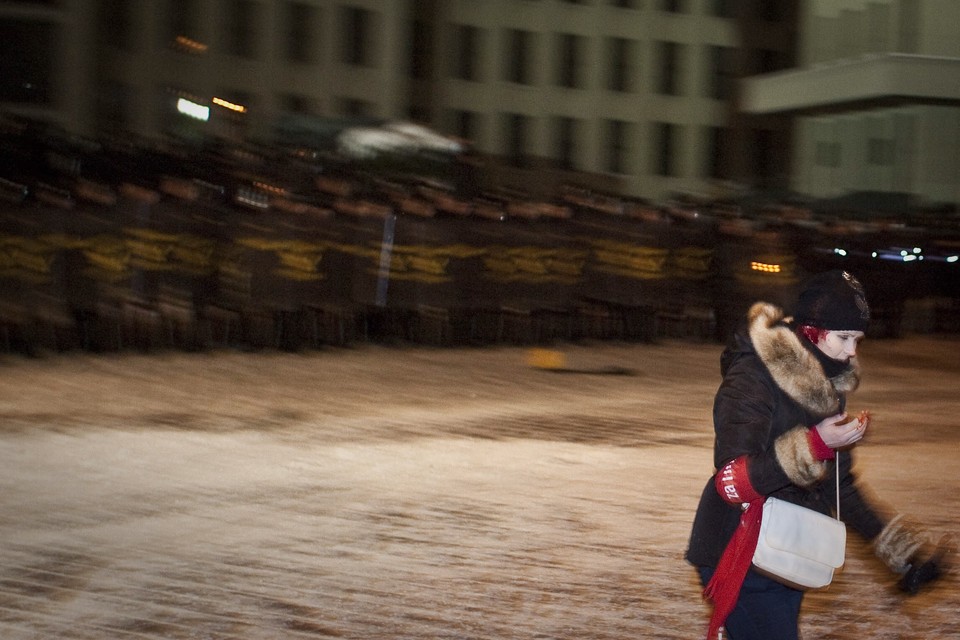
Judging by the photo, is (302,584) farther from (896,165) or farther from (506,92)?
(506,92)

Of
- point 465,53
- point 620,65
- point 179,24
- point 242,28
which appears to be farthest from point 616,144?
point 179,24

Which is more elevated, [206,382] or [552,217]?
[552,217]

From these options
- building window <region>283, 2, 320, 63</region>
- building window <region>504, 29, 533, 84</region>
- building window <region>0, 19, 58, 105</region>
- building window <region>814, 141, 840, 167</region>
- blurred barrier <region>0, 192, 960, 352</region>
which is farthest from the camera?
building window <region>504, 29, 533, 84</region>

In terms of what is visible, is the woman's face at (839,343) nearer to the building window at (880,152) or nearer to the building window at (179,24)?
the building window at (880,152)

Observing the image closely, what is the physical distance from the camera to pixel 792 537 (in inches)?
165

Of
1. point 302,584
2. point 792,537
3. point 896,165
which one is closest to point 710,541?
point 792,537

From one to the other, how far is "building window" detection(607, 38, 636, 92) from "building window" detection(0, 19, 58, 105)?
1110 inches

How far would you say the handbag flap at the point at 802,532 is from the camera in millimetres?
4168

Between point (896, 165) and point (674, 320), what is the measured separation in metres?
32.5

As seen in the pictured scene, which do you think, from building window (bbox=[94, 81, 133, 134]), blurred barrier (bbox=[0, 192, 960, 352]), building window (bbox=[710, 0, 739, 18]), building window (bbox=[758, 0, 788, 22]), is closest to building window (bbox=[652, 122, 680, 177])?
building window (bbox=[710, 0, 739, 18])

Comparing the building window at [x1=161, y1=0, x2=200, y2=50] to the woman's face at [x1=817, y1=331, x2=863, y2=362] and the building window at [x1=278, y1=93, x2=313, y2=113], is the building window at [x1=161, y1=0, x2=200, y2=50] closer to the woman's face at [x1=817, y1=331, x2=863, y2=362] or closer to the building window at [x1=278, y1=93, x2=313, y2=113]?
the building window at [x1=278, y1=93, x2=313, y2=113]

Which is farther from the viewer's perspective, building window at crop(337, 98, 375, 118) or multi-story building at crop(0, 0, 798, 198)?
building window at crop(337, 98, 375, 118)

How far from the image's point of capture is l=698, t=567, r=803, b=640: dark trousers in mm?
4359

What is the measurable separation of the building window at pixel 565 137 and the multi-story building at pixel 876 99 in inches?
561
